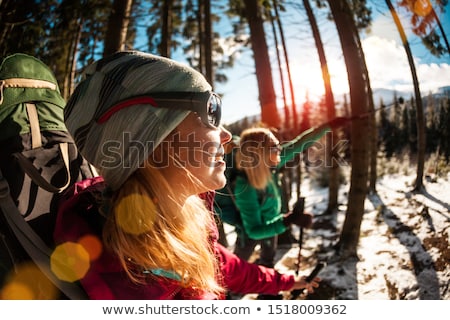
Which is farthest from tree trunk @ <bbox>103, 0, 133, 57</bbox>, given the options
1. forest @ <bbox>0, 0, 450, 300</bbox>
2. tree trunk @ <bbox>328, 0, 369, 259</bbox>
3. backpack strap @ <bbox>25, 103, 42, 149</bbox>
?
tree trunk @ <bbox>328, 0, 369, 259</bbox>

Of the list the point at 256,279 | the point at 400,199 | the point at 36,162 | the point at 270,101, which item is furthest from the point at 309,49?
the point at 36,162

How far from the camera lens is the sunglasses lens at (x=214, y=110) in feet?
2.90

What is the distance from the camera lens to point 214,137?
905mm

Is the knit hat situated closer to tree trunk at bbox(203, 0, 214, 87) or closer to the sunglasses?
the sunglasses

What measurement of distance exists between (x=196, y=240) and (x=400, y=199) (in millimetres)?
2173

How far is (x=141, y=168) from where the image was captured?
0.84 m

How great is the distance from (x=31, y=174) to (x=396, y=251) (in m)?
2.60

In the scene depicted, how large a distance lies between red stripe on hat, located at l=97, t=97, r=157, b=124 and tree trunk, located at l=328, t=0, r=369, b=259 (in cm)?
278

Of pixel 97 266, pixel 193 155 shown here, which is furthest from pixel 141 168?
pixel 97 266

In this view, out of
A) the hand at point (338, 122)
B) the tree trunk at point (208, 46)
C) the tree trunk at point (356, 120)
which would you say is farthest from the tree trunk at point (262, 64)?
the hand at point (338, 122)

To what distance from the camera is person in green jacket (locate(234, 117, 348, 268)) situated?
2.53 metres

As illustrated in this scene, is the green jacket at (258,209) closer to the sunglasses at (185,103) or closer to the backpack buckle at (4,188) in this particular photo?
the sunglasses at (185,103)

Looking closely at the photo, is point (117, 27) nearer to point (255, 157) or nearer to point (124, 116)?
point (255, 157)

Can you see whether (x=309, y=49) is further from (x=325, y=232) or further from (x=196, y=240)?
(x=196, y=240)
